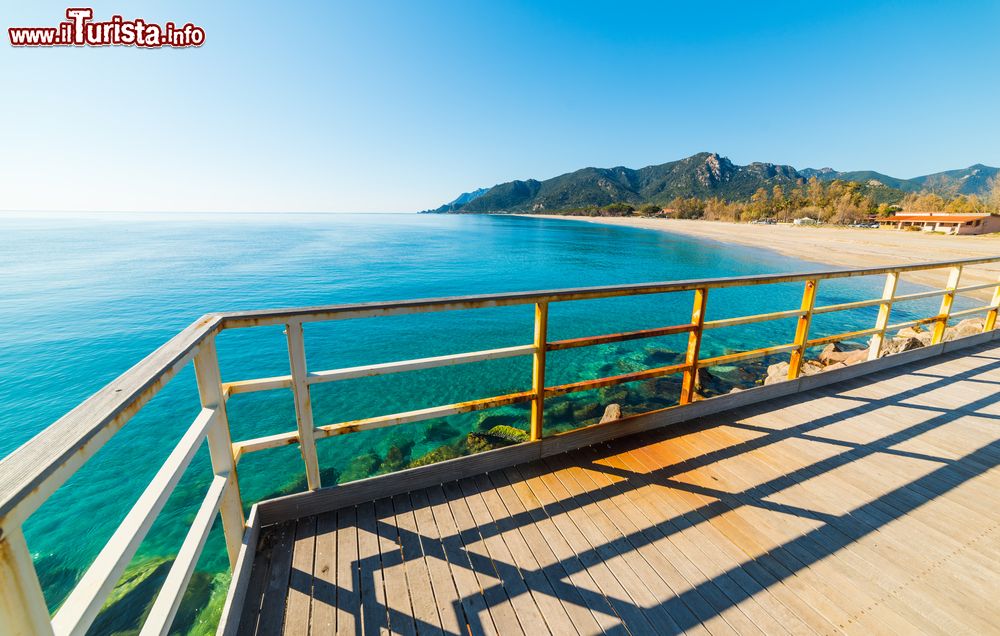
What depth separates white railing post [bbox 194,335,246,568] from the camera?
7.27 ft

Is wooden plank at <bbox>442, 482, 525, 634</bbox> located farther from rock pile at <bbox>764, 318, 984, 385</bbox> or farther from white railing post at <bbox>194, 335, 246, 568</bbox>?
rock pile at <bbox>764, 318, 984, 385</bbox>

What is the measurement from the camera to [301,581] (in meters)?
2.39

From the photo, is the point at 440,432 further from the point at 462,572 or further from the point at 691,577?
the point at 691,577

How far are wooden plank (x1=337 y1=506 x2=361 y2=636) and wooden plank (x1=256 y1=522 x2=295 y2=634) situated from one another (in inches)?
11.5

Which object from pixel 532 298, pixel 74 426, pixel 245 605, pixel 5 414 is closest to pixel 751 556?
pixel 532 298

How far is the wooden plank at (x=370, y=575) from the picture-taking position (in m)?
2.17

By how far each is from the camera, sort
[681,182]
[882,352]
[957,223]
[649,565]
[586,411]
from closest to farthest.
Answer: [649,565] < [882,352] < [586,411] < [957,223] < [681,182]

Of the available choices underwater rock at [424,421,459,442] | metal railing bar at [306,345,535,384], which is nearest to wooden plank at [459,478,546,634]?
metal railing bar at [306,345,535,384]

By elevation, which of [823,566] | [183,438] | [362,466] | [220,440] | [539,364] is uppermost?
[183,438]

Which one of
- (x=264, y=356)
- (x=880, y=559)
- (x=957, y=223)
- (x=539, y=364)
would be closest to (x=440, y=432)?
(x=539, y=364)

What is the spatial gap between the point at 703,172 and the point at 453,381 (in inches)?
6801

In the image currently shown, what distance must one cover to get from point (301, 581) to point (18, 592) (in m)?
1.74

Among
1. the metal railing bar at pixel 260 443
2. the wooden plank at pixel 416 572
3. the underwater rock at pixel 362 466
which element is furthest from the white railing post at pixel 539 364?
the underwater rock at pixel 362 466

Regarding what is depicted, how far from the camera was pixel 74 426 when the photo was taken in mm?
1169
